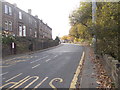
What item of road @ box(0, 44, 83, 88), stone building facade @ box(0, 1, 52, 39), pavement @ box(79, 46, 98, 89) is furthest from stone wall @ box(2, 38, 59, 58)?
pavement @ box(79, 46, 98, 89)

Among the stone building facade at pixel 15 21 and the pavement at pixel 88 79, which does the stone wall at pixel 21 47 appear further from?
the pavement at pixel 88 79

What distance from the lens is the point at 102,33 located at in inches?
324

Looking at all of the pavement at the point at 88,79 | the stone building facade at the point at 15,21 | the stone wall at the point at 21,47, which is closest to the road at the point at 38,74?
the pavement at the point at 88,79

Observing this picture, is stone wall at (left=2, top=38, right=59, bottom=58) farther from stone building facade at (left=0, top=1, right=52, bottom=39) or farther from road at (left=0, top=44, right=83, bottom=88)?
road at (left=0, top=44, right=83, bottom=88)

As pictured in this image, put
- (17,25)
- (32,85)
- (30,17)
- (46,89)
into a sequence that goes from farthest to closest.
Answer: (30,17), (17,25), (32,85), (46,89)

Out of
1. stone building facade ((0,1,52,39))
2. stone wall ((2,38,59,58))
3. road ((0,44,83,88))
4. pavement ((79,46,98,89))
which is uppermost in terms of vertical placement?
stone building facade ((0,1,52,39))

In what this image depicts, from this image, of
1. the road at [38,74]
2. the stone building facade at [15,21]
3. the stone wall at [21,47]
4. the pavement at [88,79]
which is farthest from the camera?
the stone building facade at [15,21]

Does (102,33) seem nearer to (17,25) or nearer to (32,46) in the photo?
(32,46)

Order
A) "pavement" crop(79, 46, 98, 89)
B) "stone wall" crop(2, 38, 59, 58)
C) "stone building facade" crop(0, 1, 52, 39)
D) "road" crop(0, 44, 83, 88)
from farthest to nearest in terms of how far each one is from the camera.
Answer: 1. "stone building facade" crop(0, 1, 52, 39)
2. "stone wall" crop(2, 38, 59, 58)
3. "road" crop(0, 44, 83, 88)
4. "pavement" crop(79, 46, 98, 89)

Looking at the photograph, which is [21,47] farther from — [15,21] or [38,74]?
[38,74]

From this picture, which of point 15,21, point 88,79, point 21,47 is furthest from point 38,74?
point 15,21

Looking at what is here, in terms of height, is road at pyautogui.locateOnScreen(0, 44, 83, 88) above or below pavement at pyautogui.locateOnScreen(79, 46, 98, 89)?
below

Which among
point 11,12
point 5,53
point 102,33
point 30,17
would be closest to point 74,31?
point 30,17

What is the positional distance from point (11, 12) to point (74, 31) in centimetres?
4388
